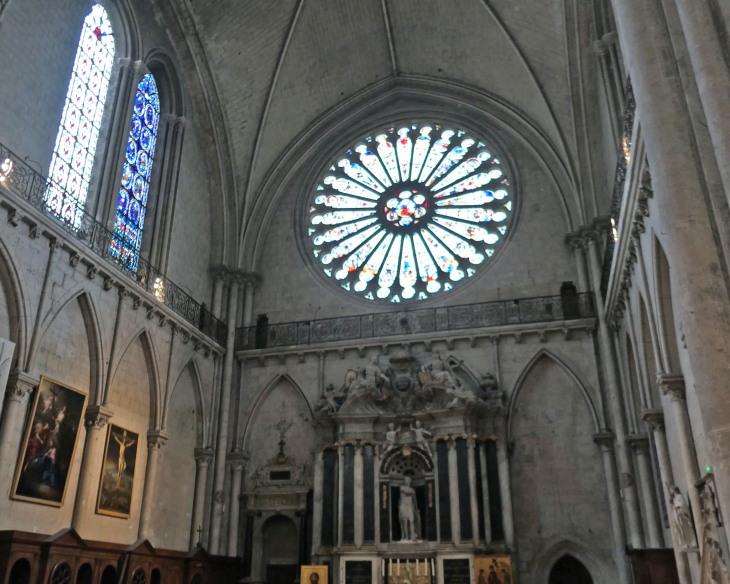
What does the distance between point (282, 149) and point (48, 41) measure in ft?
22.7

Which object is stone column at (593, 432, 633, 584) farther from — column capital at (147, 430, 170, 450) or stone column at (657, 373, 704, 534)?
column capital at (147, 430, 170, 450)

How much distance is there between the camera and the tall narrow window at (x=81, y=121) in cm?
1134

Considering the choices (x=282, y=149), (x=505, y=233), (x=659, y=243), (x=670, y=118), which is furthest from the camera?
(x=282, y=149)

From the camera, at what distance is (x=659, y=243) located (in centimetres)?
834

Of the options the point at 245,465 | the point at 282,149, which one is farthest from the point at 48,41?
the point at 245,465

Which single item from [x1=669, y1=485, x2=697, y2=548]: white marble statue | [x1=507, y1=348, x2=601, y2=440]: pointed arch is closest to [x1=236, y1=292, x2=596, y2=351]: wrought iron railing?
[x1=507, y1=348, x2=601, y2=440]: pointed arch

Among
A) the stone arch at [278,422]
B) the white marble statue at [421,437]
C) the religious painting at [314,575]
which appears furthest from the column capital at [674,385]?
the stone arch at [278,422]

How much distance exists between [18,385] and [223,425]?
18.4 feet

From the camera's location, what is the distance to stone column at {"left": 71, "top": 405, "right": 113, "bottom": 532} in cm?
1036

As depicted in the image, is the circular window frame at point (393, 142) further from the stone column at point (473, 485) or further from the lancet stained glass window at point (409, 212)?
the stone column at point (473, 485)

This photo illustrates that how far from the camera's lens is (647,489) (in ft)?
38.0

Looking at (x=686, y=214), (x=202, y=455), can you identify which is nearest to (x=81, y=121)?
(x=202, y=455)

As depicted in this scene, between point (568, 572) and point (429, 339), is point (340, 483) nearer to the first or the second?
point (429, 339)

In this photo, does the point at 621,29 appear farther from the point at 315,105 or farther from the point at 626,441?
the point at 315,105
